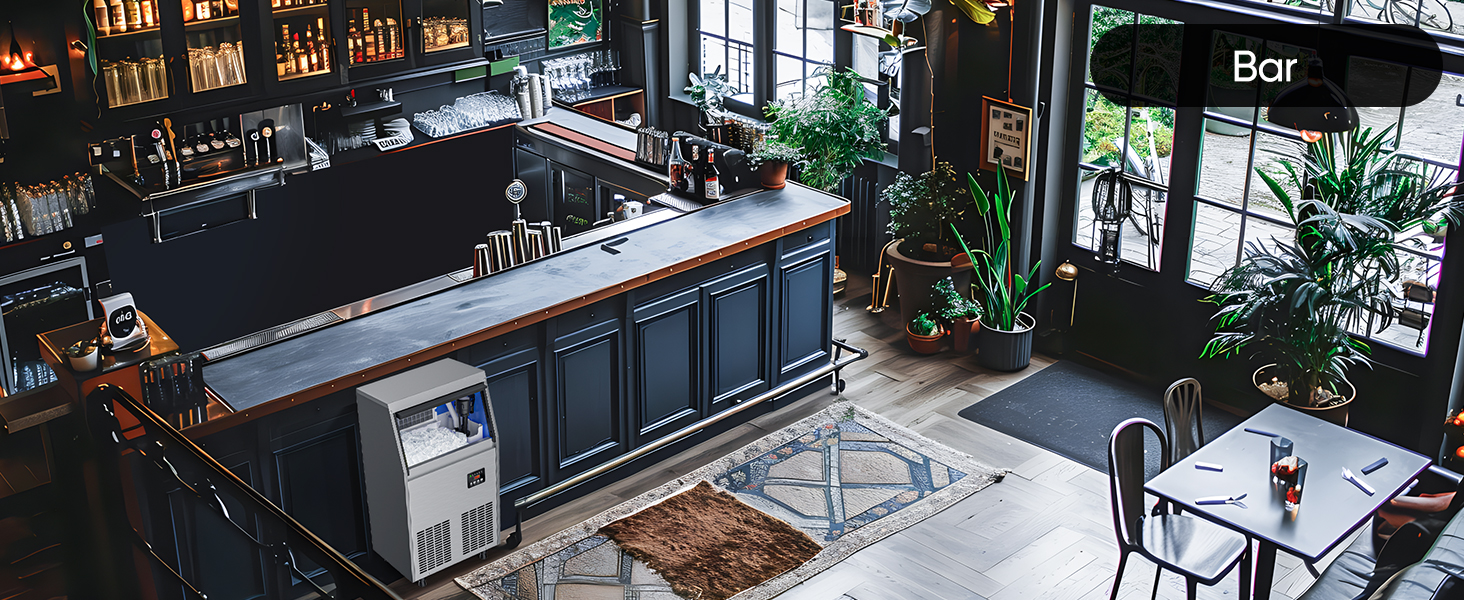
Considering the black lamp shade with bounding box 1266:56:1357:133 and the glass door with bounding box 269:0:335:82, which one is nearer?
the black lamp shade with bounding box 1266:56:1357:133

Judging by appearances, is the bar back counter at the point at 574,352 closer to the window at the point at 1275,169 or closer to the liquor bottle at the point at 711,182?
the liquor bottle at the point at 711,182

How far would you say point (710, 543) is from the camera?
18.4 ft

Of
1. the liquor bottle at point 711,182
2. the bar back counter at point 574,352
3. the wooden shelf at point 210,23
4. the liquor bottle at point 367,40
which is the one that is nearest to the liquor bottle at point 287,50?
the wooden shelf at point 210,23

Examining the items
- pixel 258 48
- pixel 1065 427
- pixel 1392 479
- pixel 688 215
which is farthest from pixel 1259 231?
pixel 258 48

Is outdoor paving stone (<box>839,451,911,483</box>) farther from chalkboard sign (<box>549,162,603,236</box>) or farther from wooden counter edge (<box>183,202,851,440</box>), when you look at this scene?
chalkboard sign (<box>549,162,603,236</box>)

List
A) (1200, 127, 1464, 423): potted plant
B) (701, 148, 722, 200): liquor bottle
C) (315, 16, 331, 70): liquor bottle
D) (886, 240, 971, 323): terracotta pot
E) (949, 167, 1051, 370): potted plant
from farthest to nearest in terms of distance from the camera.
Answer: (886, 240, 971, 323): terracotta pot < (949, 167, 1051, 370): potted plant < (315, 16, 331, 70): liquor bottle < (701, 148, 722, 200): liquor bottle < (1200, 127, 1464, 423): potted plant

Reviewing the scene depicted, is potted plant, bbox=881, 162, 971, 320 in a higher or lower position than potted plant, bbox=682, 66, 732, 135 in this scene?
lower

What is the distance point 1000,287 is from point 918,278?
0.54 metres

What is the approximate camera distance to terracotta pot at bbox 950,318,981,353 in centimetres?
743

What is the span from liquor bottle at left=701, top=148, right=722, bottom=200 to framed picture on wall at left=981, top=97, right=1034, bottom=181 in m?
1.72

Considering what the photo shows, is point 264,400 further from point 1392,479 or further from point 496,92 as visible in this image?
point 1392,479

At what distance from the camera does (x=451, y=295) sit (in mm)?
5781

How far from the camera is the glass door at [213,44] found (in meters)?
6.55

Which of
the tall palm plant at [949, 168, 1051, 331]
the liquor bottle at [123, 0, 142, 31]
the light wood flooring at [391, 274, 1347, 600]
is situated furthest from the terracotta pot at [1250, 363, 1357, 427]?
the liquor bottle at [123, 0, 142, 31]
